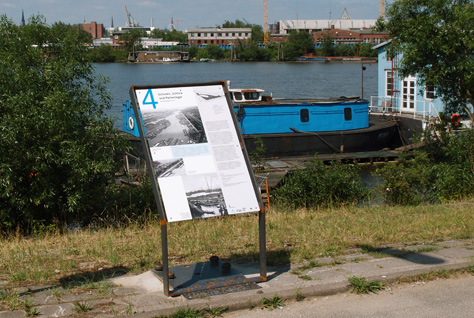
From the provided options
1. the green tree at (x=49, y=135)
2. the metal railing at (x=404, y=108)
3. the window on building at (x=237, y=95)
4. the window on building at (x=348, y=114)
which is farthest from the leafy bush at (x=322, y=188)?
the metal railing at (x=404, y=108)

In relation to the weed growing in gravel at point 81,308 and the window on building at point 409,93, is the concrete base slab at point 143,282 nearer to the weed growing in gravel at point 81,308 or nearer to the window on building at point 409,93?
the weed growing in gravel at point 81,308

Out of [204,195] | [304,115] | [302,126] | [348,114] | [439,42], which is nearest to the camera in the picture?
[204,195]

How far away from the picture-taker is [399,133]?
3156 cm

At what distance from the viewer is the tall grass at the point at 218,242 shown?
689cm

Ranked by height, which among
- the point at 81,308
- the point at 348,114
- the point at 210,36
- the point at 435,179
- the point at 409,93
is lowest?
the point at 435,179

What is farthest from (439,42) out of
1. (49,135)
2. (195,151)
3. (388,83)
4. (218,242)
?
(388,83)

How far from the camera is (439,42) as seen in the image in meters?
16.1

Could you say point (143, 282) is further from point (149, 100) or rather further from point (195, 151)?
point (149, 100)

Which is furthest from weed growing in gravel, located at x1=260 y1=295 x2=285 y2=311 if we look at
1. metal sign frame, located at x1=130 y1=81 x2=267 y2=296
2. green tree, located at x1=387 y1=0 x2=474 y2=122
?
green tree, located at x1=387 y1=0 x2=474 y2=122

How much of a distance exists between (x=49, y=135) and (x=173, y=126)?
564 cm

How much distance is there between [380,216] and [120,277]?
4.87m

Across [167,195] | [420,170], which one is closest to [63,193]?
[167,195]

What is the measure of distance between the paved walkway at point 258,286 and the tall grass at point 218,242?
1.28 feet

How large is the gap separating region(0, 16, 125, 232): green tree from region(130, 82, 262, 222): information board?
4.90 meters
